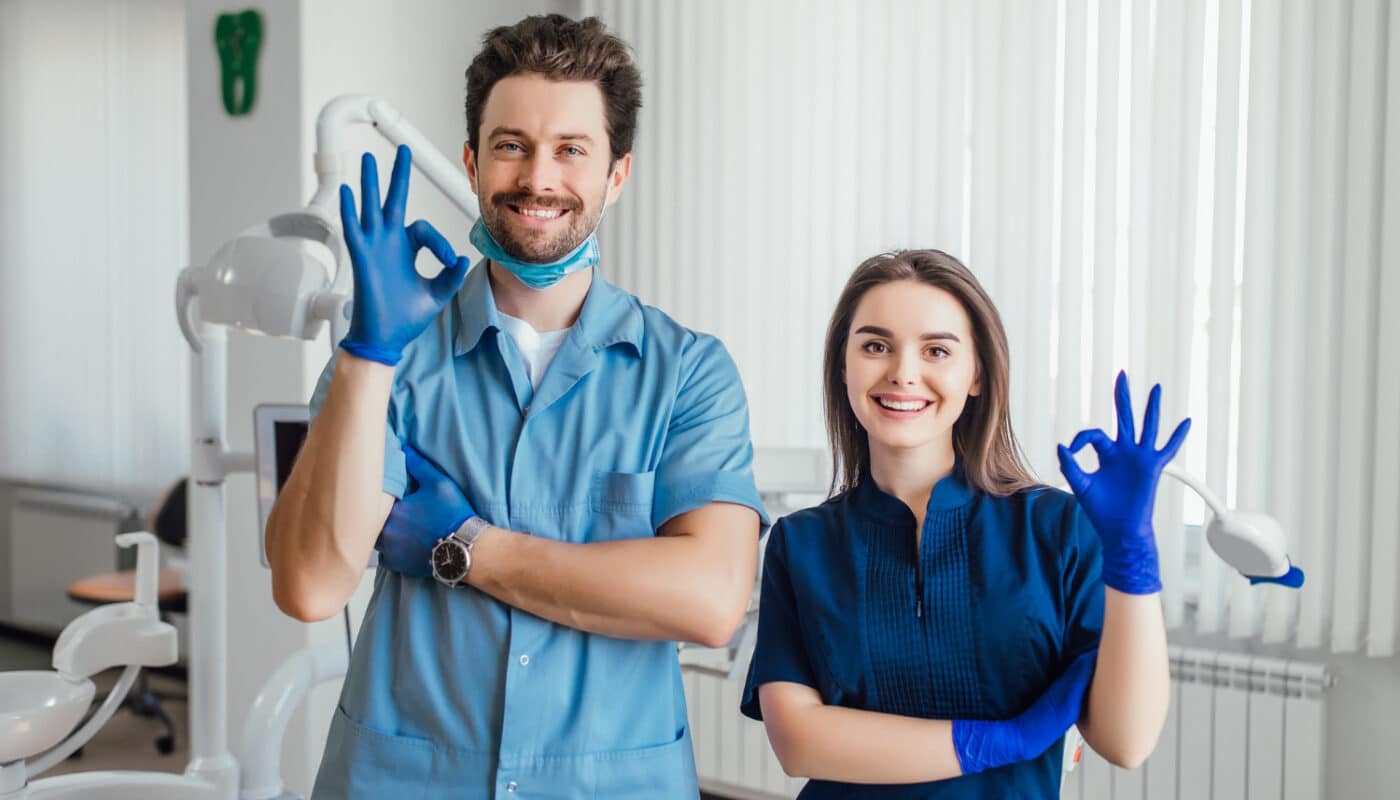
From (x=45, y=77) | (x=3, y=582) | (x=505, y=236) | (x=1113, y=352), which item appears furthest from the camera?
(x=3, y=582)

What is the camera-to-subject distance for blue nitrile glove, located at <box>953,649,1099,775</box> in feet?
3.72

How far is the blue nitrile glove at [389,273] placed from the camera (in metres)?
1.07

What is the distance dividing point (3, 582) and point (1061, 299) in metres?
4.82

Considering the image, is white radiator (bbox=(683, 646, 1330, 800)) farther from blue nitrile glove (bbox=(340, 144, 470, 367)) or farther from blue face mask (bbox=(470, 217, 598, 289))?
blue nitrile glove (bbox=(340, 144, 470, 367))

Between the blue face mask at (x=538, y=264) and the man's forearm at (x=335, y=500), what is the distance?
20 cm

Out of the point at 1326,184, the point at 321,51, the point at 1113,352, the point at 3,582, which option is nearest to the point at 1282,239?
the point at 1326,184

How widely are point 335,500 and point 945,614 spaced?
0.60 meters

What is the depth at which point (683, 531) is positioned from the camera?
124cm

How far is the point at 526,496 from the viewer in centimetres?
123

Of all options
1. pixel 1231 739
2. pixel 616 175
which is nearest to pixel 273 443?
pixel 616 175

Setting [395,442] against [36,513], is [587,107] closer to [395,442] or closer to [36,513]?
[395,442]


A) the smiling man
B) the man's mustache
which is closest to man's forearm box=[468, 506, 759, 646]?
the smiling man

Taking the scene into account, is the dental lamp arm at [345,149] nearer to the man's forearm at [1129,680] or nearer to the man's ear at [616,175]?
the man's ear at [616,175]

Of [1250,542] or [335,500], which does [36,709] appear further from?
[1250,542]
